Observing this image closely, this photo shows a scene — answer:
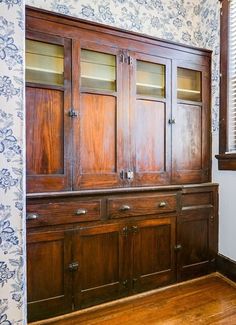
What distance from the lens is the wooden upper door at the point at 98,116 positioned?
209 centimetres

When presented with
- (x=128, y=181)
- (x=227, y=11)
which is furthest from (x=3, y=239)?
(x=227, y=11)

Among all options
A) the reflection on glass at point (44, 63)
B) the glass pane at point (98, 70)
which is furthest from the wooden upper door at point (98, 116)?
the reflection on glass at point (44, 63)

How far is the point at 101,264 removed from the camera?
2090 mm

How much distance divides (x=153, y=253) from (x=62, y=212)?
2.91 feet

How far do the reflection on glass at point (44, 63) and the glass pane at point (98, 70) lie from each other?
0.18 m

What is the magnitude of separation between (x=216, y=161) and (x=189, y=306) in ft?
4.36

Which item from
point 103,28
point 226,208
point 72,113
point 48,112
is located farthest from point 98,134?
point 226,208

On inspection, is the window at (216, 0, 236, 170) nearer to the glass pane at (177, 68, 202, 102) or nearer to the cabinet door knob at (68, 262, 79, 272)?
the glass pane at (177, 68, 202, 102)

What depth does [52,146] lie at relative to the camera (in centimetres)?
200

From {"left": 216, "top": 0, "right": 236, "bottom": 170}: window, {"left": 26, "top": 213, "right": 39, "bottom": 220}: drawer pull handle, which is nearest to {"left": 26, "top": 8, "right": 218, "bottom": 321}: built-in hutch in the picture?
{"left": 26, "top": 213, "right": 39, "bottom": 220}: drawer pull handle

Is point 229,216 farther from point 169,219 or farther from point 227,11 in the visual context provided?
point 227,11

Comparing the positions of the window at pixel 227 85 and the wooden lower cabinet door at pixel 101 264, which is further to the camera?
the window at pixel 227 85

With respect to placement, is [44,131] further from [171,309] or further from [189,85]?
[171,309]

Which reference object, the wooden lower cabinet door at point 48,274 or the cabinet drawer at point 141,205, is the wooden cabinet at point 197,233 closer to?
the cabinet drawer at point 141,205
